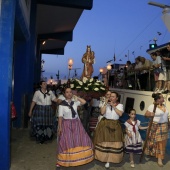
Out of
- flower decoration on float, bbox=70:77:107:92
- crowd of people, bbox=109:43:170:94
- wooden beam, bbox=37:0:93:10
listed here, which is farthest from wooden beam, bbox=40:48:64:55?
flower decoration on float, bbox=70:77:107:92

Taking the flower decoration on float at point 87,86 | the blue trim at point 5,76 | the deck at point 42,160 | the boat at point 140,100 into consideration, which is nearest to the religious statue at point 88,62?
the flower decoration on float at point 87,86

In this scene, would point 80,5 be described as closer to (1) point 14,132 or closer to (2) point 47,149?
(1) point 14,132

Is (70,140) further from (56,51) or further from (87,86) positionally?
(56,51)

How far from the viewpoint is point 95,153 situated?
6258mm

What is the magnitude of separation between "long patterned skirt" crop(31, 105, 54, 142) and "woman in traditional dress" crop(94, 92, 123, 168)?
8.91ft

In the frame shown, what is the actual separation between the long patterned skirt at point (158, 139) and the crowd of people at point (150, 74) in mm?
1919

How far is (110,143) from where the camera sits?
20.0 feet

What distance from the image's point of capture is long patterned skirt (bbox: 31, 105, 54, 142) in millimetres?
8328

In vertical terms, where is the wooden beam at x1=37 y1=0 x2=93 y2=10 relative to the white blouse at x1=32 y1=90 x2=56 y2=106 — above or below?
above

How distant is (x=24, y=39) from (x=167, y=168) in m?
6.88

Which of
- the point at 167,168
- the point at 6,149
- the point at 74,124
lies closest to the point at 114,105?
the point at 74,124

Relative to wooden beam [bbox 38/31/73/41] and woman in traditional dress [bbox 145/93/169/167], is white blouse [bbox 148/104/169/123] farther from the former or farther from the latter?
wooden beam [bbox 38/31/73/41]

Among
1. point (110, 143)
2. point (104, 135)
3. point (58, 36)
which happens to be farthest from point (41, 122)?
point (58, 36)

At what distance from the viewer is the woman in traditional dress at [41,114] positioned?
830 cm
